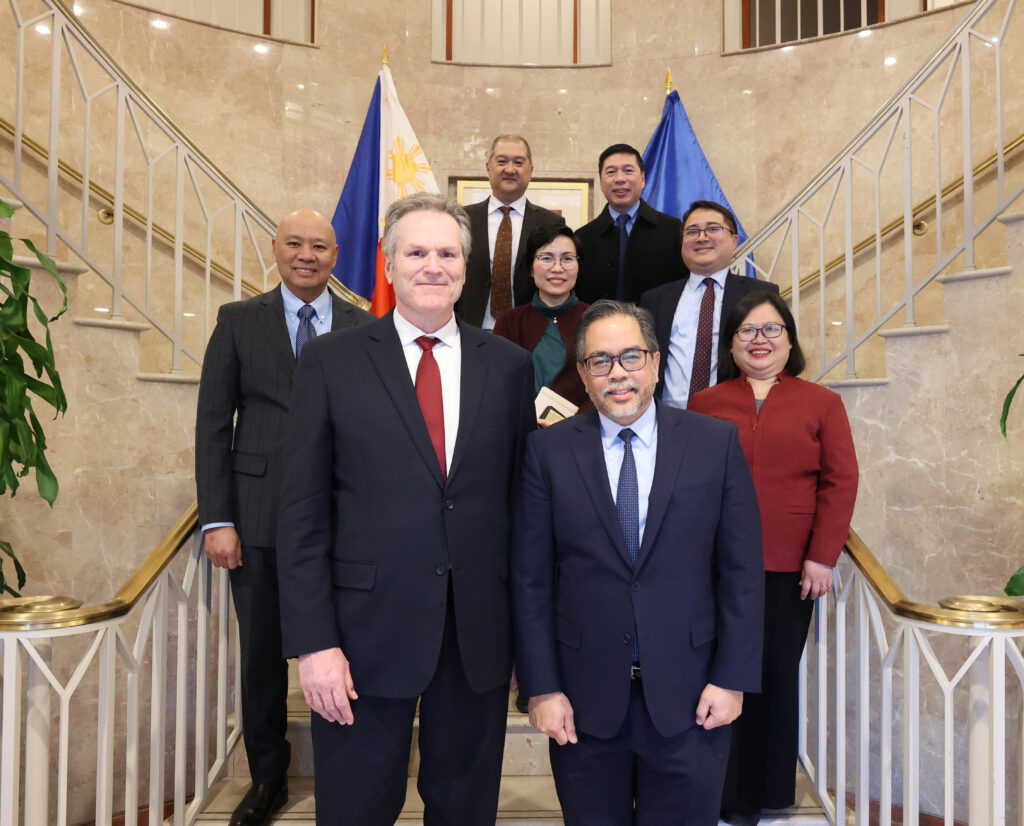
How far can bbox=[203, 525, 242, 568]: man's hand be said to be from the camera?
2.46 meters

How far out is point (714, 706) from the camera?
1.84 metres

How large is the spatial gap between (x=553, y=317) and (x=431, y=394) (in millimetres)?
1175

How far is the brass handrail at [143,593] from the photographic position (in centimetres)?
206

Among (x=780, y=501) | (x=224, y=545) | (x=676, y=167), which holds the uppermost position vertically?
(x=676, y=167)

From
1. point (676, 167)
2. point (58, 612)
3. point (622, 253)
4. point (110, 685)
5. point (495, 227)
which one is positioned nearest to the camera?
point (58, 612)

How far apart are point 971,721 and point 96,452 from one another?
10.6 feet

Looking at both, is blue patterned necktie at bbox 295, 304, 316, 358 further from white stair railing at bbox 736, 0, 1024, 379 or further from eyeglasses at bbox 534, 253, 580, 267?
white stair railing at bbox 736, 0, 1024, 379

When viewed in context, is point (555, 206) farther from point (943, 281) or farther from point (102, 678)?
point (102, 678)

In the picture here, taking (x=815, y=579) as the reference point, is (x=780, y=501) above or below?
above

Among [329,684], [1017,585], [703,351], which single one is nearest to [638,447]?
[329,684]

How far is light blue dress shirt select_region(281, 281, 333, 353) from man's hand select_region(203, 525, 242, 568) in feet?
1.97

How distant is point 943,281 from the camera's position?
3688mm

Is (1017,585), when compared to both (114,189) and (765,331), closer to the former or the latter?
(765,331)

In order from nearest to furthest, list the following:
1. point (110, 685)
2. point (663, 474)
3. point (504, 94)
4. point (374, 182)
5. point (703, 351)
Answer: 1. point (663, 474)
2. point (110, 685)
3. point (703, 351)
4. point (374, 182)
5. point (504, 94)
